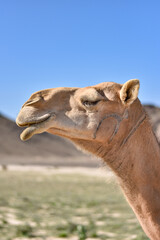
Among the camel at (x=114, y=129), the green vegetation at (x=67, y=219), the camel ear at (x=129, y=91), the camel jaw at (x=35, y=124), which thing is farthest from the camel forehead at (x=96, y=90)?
the green vegetation at (x=67, y=219)

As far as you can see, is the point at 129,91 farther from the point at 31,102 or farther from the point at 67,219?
the point at 67,219

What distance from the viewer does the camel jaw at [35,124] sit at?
3.37 metres

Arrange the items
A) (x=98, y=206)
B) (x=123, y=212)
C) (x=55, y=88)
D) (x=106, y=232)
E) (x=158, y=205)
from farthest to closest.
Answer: (x=98, y=206), (x=123, y=212), (x=106, y=232), (x=55, y=88), (x=158, y=205)

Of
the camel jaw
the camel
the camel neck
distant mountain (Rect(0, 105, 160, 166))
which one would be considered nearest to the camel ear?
the camel

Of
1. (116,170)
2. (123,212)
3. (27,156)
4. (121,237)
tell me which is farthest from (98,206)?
(27,156)

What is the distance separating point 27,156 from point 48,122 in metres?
83.5

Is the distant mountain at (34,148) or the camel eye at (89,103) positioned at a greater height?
the distant mountain at (34,148)

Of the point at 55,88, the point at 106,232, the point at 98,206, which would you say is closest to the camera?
the point at 55,88

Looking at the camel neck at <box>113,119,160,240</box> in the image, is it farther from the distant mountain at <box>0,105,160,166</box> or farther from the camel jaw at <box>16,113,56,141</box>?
the distant mountain at <box>0,105,160,166</box>

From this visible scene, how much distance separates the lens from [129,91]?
3.50 meters

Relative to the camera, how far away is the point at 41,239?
8562 mm

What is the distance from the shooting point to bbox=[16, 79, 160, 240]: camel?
3.44 meters

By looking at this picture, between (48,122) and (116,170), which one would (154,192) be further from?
(48,122)

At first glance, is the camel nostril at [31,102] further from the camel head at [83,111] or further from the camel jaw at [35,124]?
the camel jaw at [35,124]
